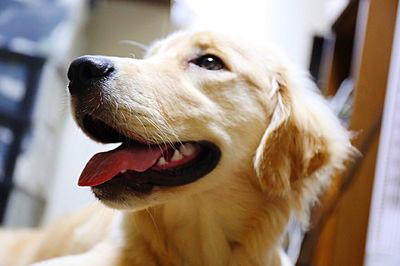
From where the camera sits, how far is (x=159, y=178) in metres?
1.05

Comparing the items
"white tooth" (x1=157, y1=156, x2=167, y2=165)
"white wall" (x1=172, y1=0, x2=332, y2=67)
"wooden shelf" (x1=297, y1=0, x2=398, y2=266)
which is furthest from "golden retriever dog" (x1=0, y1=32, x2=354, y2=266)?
"white wall" (x1=172, y1=0, x2=332, y2=67)

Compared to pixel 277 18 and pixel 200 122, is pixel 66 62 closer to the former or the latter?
pixel 277 18

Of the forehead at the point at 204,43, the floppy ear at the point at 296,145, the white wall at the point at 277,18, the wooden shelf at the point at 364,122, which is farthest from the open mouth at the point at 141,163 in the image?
the white wall at the point at 277,18

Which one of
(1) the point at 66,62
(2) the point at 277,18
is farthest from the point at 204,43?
(2) the point at 277,18

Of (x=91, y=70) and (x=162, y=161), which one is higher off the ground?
(x=91, y=70)

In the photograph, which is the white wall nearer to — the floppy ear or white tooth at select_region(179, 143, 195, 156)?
the floppy ear

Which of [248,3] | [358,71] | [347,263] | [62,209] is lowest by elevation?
[62,209]

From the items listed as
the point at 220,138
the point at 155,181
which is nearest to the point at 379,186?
the point at 220,138

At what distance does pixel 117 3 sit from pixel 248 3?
70 centimetres

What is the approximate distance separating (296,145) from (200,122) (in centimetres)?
20

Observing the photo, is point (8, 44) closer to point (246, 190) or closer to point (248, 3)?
point (248, 3)

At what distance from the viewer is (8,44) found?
8.45 ft

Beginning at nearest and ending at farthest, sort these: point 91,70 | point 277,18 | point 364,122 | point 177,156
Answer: point 91,70 → point 177,156 → point 364,122 → point 277,18

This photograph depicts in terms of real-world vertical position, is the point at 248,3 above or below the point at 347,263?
above
